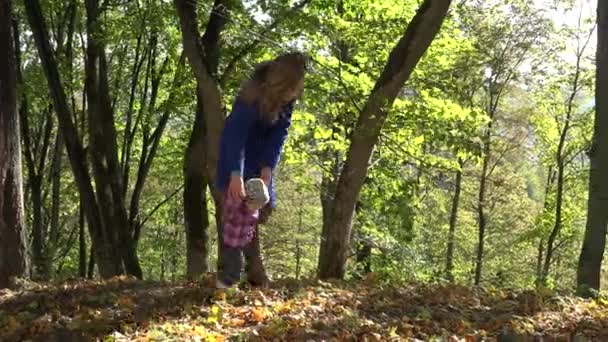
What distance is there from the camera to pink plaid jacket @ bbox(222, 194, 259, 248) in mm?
4930

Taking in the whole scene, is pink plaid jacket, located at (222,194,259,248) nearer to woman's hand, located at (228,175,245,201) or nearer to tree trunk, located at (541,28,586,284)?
woman's hand, located at (228,175,245,201)

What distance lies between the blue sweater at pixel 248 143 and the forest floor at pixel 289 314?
0.93 metres

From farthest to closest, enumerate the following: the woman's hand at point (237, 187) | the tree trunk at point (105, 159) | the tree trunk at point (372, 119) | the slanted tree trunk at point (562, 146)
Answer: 1. the slanted tree trunk at point (562, 146)
2. the tree trunk at point (105, 159)
3. the tree trunk at point (372, 119)
4. the woman's hand at point (237, 187)

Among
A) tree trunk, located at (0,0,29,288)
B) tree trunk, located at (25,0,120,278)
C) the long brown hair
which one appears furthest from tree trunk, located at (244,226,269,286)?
tree trunk, located at (25,0,120,278)

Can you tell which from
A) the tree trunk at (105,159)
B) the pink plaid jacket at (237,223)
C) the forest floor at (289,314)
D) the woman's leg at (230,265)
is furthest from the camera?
the tree trunk at (105,159)

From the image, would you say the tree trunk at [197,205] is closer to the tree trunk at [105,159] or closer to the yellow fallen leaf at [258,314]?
the tree trunk at [105,159]

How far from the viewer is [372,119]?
7.23 metres

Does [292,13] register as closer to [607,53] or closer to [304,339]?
[607,53]

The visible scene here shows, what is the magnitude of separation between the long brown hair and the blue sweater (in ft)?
0.25

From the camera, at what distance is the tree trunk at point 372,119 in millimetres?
7195

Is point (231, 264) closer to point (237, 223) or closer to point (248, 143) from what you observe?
point (237, 223)

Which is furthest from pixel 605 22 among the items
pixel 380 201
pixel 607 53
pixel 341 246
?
pixel 380 201

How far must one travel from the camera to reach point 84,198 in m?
11.4

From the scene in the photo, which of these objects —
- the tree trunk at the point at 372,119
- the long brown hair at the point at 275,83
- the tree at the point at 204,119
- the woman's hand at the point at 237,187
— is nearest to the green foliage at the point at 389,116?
the tree at the point at 204,119
